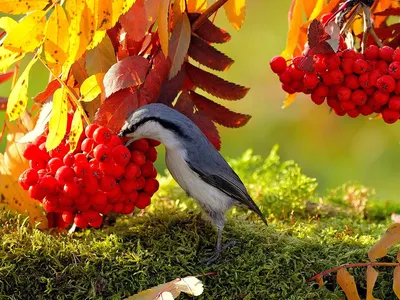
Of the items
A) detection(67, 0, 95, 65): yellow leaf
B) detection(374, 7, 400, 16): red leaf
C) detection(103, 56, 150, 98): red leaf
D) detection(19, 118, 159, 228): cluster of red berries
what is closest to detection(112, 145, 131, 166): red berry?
detection(19, 118, 159, 228): cluster of red berries

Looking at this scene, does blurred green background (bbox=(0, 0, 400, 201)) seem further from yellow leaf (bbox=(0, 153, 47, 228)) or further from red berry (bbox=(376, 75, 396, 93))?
red berry (bbox=(376, 75, 396, 93))

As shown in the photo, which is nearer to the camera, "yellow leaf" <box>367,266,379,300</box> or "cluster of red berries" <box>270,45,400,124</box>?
"yellow leaf" <box>367,266,379,300</box>

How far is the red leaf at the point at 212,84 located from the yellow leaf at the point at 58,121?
0.35 m

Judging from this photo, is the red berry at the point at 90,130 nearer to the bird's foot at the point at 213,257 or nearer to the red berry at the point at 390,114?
the bird's foot at the point at 213,257

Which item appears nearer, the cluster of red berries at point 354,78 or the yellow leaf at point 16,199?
the cluster of red berries at point 354,78

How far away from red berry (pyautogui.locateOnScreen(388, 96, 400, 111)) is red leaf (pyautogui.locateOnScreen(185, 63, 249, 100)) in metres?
0.34

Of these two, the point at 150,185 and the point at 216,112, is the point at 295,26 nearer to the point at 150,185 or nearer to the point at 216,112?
the point at 216,112

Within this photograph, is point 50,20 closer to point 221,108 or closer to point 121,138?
point 121,138

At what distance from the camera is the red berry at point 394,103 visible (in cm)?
156

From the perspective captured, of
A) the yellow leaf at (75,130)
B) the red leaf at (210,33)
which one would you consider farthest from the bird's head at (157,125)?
the red leaf at (210,33)

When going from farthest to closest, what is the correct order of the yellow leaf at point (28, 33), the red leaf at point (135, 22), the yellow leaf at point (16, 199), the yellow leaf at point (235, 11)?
the yellow leaf at point (16, 199), the yellow leaf at point (235, 11), the red leaf at point (135, 22), the yellow leaf at point (28, 33)

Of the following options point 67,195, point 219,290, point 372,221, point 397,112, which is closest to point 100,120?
point 67,195

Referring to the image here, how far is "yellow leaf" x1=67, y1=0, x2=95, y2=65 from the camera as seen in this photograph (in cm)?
136

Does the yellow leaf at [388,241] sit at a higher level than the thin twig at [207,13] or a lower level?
lower
